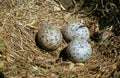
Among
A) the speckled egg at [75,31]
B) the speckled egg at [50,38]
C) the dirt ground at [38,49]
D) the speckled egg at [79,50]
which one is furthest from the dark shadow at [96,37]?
the speckled egg at [50,38]

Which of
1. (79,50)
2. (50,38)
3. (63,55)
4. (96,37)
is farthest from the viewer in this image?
(96,37)

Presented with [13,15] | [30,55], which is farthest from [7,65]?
[13,15]

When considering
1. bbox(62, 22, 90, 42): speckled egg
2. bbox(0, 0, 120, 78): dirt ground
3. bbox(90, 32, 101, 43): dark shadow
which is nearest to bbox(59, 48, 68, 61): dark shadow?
bbox(0, 0, 120, 78): dirt ground

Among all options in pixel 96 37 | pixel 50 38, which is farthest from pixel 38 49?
pixel 96 37

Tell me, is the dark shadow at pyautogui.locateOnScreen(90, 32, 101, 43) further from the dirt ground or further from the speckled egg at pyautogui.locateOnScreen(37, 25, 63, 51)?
the speckled egg at pyautogui.locateOnScreen(37, 25, 63, 51)

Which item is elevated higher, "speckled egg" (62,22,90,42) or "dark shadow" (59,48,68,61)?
"speckled egg" (62,22,90,42)

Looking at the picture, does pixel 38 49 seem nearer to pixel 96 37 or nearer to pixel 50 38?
pixel 50 38
